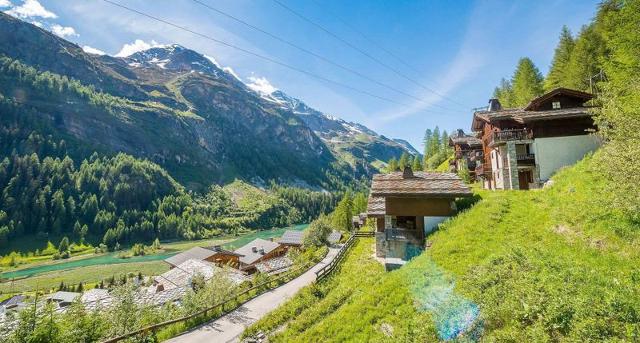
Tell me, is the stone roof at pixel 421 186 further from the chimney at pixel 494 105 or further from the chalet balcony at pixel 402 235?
the chimney at pixel 494 105

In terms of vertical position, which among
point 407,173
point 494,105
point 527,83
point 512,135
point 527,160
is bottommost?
point 407,173

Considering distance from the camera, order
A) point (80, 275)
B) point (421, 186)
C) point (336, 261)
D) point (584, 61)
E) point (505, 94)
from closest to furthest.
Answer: point (421, 186) < point (336, 261) < point (584, 61) < point (505, 94) < point (80, 275)

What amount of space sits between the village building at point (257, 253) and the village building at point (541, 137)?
60.5 meters

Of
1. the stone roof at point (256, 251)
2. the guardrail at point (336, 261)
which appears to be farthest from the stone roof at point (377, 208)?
the stone roof at point (256, 251)

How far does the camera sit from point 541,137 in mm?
31188

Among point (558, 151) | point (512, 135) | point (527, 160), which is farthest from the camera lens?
point (512, 135)

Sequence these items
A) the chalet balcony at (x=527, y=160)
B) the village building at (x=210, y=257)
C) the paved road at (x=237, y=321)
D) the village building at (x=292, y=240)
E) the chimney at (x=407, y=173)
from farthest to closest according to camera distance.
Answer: the village building at (x=292, y=240) < the village building at (x=210, y=257) < the chalet balcony at (x=527, y=160) < the chimney at (x=407, y=173) < the paved road at (x=237, y=321)

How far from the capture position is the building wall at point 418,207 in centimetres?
2530

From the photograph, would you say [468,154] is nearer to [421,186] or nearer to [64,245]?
[421,186]

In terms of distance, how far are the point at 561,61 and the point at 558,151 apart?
1292 inches

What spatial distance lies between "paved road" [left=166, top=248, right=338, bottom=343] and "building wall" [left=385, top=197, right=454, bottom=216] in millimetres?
13045

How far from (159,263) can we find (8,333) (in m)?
111

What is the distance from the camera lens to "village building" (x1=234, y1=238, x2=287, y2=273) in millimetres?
76375

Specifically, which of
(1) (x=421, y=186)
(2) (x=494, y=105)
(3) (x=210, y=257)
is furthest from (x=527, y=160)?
(3) (x=210, y=257)
